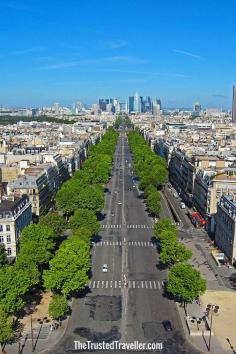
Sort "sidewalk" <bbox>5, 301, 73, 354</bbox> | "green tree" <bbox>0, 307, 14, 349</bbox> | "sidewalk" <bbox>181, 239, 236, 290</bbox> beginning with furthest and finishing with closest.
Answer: "sidewalk" <bbox>181, 239, 236, 290</bbox>
"sidewalk" <bbox>5, 301, 73, 354</bbox>
"green tree" <bbox>0, 307, 14, 349</bbox>

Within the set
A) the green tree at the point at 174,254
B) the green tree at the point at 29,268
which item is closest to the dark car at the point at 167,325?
the green tree at the point at 174,254

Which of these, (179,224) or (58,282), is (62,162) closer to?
(179,224)

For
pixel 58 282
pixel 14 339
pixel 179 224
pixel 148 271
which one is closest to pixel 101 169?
pixel 179 224

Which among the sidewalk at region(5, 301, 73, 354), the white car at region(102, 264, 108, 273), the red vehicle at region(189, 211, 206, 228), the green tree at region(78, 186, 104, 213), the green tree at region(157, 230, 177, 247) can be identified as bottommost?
the sidewalk at region(5, 301, 73, 354)

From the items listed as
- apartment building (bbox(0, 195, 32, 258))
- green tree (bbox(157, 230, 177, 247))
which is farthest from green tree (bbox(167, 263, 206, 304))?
apartment building (bbox(0, 195, 32, 258))

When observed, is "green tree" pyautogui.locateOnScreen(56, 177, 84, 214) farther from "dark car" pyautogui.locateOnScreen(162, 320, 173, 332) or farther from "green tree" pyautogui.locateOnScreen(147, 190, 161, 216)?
"dark car" pyautogui.locateOnScreen(162, 320, 173, 332)
